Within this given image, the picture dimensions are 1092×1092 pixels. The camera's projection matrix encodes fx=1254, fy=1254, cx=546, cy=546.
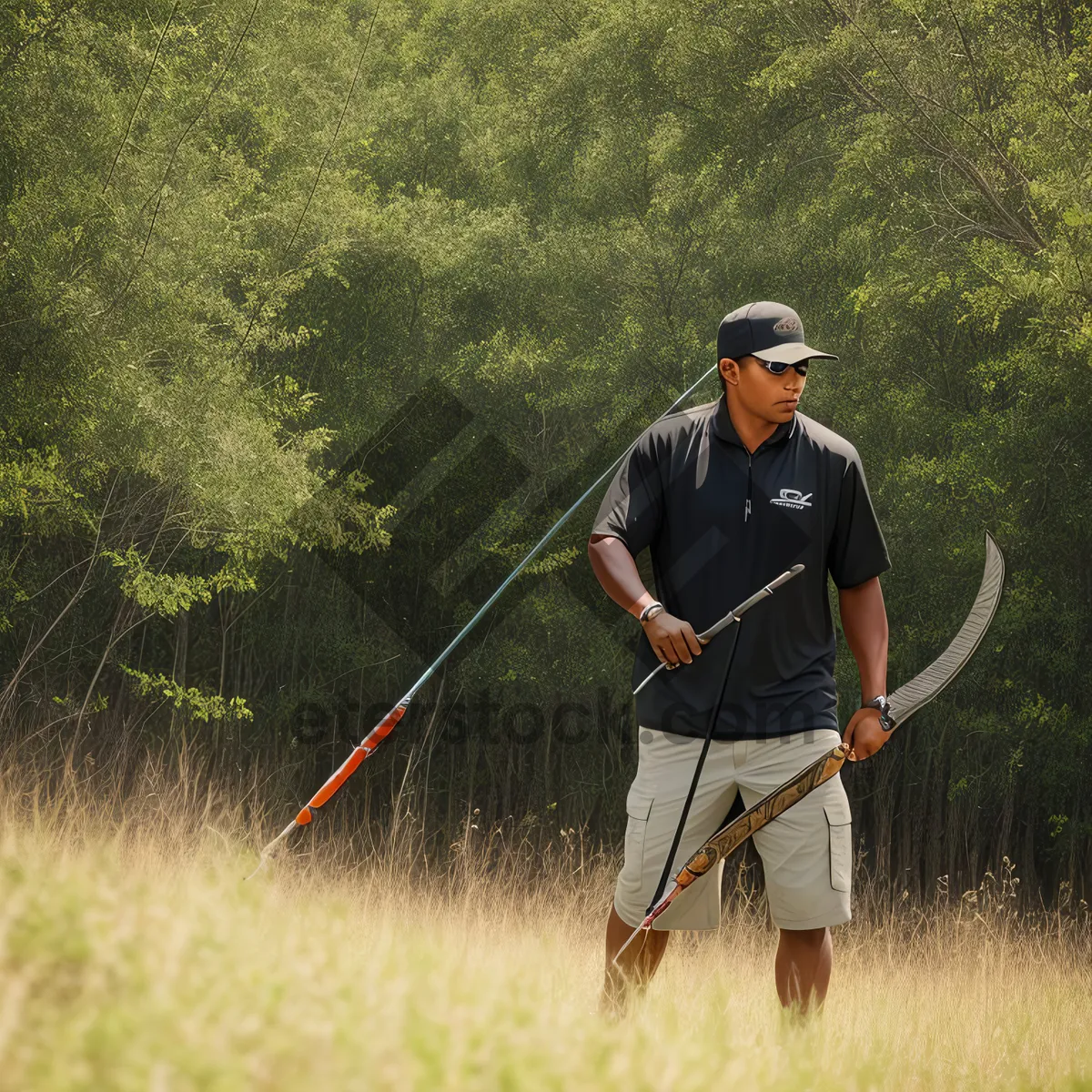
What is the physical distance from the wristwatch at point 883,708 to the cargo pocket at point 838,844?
0.19 m

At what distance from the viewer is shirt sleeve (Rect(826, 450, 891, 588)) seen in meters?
2.97

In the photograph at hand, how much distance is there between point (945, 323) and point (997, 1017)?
6.59 m

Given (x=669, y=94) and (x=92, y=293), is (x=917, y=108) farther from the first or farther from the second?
(x=92, y=293)

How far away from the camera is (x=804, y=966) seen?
9.29ft

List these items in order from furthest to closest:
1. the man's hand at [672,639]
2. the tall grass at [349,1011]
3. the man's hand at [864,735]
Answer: the man's hand at [864,735], the man's hand at [672,639], the tall grass at [349,1011]

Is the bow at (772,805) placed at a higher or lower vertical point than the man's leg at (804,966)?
higher

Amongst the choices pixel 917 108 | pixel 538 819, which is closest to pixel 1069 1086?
pixel 917 108

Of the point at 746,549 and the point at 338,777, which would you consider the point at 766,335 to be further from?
the point at 338,777

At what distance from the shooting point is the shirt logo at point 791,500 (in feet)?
9.51

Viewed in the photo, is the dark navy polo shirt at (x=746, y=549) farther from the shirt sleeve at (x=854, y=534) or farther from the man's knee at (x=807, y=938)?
the man's knee at (x=807, y=938)

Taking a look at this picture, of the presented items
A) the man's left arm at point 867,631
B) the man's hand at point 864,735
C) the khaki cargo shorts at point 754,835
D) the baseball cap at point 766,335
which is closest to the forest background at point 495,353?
the baseball cap at point 766,335

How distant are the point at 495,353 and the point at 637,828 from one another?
27.9ft

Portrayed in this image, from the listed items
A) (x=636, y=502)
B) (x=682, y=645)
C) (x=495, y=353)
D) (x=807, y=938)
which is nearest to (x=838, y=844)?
(x=807, y=938)

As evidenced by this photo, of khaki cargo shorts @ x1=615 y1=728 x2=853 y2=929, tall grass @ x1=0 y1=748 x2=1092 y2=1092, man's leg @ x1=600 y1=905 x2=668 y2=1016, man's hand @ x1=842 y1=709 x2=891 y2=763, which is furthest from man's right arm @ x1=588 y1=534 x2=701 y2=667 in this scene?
tall grass @ x1=0 y1=748 x2=1092 y2=1092
